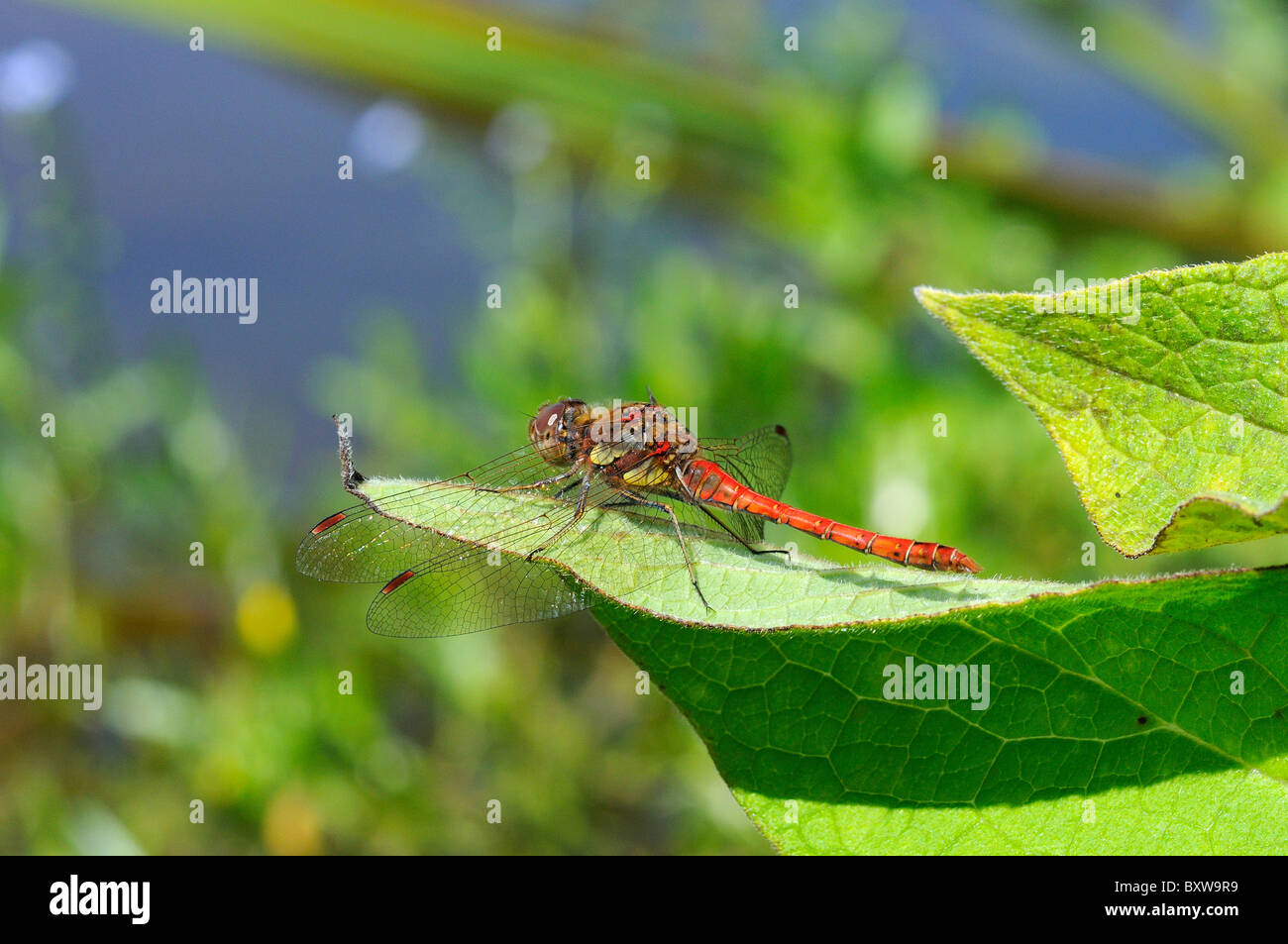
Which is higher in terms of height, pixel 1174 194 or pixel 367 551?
pixel 1174 194

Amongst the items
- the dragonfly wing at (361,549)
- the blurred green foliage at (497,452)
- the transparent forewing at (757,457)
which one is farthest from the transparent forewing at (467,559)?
the blurred green foliage at (497,452)

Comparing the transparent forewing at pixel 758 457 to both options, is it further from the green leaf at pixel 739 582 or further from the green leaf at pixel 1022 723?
the green leaf at pixel 1022 723

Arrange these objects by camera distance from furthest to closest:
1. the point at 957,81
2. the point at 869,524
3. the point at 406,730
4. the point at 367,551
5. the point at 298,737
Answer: the point at 957,81, the point at 406,730, the point at 298,737, the point at 869,524, the point at 367,551

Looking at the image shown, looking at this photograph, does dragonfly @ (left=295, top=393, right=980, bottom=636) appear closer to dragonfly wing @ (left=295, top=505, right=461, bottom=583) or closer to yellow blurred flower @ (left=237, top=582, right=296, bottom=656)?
dragonfly wing @ (left=295, top=505, right=461, bottom=583)

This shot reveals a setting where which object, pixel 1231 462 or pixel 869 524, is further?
pixel 869 524

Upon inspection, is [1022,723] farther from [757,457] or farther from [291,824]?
[291,824]

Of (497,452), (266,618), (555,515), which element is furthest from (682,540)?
(266,618)

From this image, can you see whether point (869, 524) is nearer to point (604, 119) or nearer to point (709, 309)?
point (709, 309)

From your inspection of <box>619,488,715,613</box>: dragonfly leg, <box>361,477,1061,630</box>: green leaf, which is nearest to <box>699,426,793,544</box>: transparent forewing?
<box>619,488,715,613</box>: dragonfly leg

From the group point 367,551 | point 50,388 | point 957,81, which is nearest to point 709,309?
point 367,551
